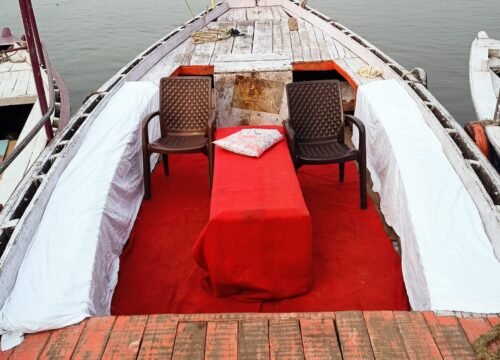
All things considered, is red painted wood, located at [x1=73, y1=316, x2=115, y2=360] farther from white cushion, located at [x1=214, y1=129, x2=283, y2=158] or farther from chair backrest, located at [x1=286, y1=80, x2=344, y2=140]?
chair backrest, located at [x1=286, y1=80, x2=344, y2=140]

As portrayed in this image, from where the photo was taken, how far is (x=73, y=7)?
17922 mm

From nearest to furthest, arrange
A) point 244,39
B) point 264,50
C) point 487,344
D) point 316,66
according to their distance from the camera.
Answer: point 487,344
point 316,66
point 264,50
point 244,39

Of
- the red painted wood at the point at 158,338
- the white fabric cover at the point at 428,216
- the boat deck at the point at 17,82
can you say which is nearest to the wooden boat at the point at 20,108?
the boat deck at the point at 17,82

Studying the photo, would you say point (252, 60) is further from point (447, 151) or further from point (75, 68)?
point (75, 68)

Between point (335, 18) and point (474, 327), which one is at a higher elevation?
point (474, 327)

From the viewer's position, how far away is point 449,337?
1834 millimetres

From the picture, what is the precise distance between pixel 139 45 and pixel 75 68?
2268 millimetres

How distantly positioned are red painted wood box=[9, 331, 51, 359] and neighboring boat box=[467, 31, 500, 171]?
4.43m

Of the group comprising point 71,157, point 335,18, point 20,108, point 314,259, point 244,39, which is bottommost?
point 314,259

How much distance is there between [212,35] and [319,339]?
5130mm

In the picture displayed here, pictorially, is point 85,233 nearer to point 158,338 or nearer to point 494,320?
point 158,338

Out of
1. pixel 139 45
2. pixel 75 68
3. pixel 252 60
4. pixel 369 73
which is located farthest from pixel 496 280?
pixel 139 45

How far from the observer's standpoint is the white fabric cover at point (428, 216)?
6.97 feet

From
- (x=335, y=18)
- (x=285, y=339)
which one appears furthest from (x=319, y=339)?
(x=335, y=18)
